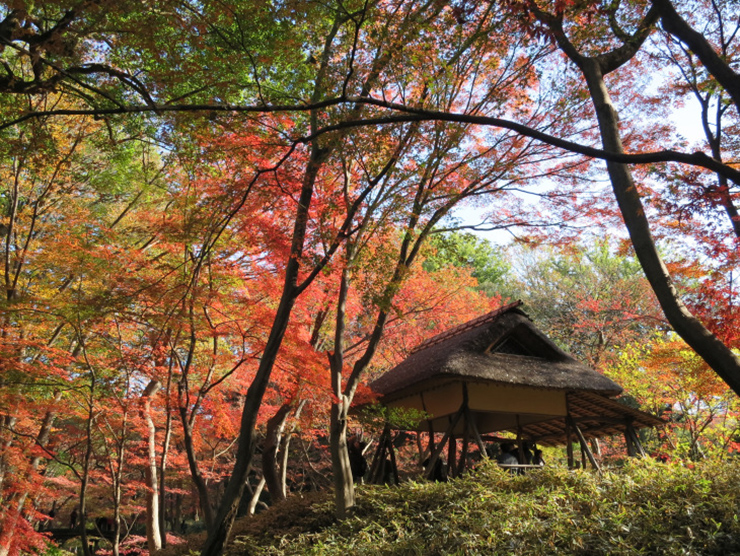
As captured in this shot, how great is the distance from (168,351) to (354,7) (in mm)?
6024

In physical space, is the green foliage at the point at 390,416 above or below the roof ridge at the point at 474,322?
below

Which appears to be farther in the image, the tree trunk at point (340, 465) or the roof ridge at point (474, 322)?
the roof ridge at point (474, 322)

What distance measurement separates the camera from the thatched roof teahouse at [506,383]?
926 cm

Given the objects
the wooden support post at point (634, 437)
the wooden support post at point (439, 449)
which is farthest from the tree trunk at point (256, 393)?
the wooden support post at point (634, 437)

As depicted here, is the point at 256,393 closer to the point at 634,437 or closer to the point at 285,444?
the point at 285,444

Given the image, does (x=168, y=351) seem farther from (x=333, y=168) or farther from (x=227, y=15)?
(x=227, y=15)

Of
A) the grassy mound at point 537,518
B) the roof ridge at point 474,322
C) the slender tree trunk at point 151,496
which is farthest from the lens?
the slender tree trunk at point 151,496

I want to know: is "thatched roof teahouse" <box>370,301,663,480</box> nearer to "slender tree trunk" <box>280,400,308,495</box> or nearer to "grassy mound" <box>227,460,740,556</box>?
"slender tree trunk" <box>280,400,308,495</box>

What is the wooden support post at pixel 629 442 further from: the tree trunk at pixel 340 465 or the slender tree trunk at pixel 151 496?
the slender tree trunk at pixel 151 496

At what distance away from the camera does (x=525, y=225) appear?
920cm

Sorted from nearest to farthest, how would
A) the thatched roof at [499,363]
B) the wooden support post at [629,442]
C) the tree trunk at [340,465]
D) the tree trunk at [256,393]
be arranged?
the tree trunk at [256,393] < the tree trunk at [340,465] < the thatched roof at [499,363] < the wooden support post at [629,442]

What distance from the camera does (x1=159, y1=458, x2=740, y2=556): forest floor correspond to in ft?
14.6

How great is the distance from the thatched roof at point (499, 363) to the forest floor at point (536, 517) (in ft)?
7.08

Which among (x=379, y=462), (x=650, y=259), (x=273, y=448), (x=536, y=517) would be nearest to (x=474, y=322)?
(x=379, y=462)
